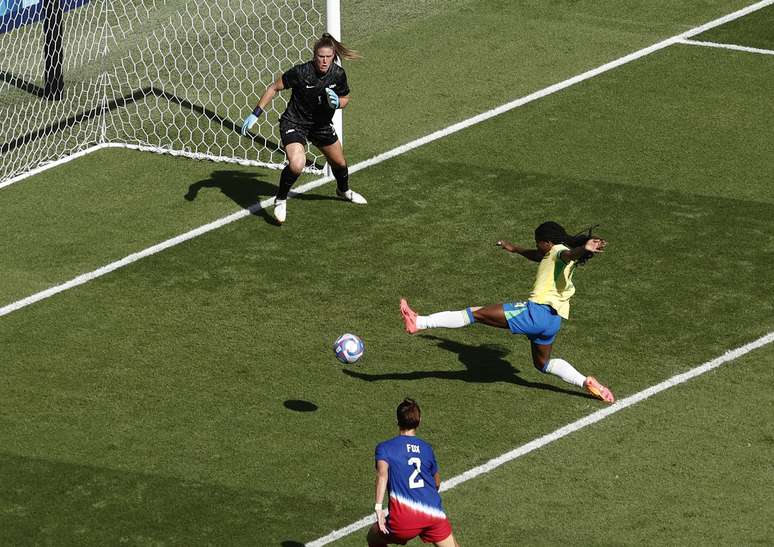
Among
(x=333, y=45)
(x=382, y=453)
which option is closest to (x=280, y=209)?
(x=333, y=45)

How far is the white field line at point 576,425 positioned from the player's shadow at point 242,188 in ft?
18.4

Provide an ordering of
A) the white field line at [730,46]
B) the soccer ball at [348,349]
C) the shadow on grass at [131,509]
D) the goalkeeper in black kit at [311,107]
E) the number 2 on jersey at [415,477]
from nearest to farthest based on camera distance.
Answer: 1. the number 2 on jersey at [415,477]
2. the shadow on grass at [131,509]
3. the soccer ball at [348,349]
4. the goalkeeper in black kit at [311,107]
5. the white field line at [730,46]

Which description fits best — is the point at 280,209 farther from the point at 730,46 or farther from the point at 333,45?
the point at 730,46

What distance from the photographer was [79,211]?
19500 millimetres

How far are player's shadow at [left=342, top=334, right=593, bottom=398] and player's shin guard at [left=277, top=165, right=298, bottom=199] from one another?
3.37 m

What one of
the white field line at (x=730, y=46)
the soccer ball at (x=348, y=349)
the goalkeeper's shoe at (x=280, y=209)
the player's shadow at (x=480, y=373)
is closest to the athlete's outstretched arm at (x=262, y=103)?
the goalkeeper's shoe at (x=280, y=209)

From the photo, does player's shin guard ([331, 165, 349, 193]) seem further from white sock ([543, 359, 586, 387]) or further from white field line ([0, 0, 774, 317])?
white sock ([543, 359, 586, 387])

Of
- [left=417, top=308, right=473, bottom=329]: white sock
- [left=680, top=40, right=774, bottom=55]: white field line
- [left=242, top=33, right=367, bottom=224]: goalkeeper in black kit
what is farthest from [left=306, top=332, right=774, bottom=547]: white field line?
[left=680, top=40, right=774, bottom=55]: white field line

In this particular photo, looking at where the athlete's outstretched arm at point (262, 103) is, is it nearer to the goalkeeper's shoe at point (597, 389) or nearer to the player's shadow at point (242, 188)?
the player's shadow at point (242, 188)

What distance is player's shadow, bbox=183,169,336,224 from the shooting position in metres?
19.5

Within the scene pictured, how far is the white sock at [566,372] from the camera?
15.0m

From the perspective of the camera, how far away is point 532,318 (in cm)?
1470

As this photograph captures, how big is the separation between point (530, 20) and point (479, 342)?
924cm

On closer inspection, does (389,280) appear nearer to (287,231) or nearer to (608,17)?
(287,231)
